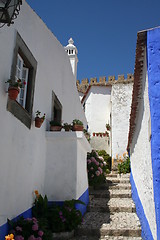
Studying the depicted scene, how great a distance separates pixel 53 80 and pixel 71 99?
2928 millimetres

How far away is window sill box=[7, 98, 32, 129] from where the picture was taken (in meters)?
4.29

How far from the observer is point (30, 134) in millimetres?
5309

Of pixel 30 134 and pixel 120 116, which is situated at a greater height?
pixel 120 116

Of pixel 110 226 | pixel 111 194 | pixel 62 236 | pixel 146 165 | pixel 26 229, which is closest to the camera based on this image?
pixel 26 229

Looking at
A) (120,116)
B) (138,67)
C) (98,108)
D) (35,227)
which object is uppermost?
(98,108)

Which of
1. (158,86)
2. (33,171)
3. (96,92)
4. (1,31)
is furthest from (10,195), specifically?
(96,92)

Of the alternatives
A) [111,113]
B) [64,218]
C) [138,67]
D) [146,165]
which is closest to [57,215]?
[64,218]

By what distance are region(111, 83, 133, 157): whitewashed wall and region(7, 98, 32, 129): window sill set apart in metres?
13.2

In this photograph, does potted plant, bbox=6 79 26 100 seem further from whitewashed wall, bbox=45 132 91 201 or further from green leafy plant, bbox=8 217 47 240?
whitewashed wall, bbox=45 132 91 201

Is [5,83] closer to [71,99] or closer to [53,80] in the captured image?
[53,80]

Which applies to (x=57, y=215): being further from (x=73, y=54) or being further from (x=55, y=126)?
(x=73, y=54)

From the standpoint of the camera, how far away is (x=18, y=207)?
4.54 m

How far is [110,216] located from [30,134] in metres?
3.40

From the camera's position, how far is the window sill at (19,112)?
14.1ft
